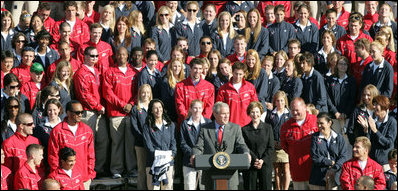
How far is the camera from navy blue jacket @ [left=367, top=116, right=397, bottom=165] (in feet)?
38.0

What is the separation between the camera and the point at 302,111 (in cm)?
1128

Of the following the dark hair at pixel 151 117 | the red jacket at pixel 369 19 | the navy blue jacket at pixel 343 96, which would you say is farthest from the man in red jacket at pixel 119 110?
the red jacket at pixel 369 19

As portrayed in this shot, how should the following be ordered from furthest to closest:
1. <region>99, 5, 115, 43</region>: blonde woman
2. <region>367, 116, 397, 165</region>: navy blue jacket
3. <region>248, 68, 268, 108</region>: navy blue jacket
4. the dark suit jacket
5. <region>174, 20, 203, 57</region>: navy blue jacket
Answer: <region>174, 20, 203, 57</region>: navy blue jacket, <region>99, 5, 115, 43</region>: blonde woman, <region>248, 68, 268, 108</region>: navy blue jacket, <region>367, 116, 397, 165</region>: navy blue jacket, the dark suit jacket

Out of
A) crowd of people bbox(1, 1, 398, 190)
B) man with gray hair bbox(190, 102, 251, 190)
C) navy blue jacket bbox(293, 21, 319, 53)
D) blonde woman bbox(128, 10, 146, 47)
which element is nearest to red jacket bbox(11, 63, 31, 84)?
crowd of people bbox(1, 1, 398, 190)

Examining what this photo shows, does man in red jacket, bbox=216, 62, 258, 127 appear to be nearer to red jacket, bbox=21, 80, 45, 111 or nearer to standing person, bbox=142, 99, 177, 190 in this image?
standing person, bbox=142, 99, 177, 190

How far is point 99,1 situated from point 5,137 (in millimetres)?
6128

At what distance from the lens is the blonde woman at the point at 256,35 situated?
45.8 ft

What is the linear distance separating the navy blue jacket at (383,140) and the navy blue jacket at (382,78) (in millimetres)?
1161

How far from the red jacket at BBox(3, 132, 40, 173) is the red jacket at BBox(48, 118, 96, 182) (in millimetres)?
328

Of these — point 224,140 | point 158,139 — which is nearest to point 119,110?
point 158,139

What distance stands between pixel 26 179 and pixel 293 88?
13.5 ft

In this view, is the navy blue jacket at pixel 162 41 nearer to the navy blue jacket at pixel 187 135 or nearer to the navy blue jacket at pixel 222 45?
the navy blue jacket at pixel 222 45

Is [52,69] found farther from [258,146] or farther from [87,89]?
Result: [258,146]

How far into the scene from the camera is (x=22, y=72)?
12.6 metres
